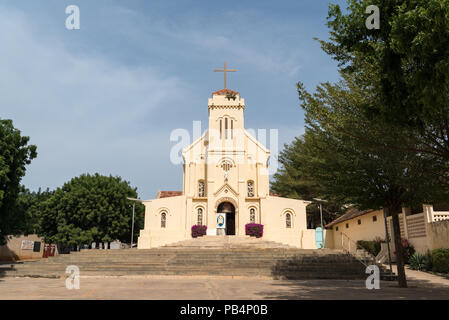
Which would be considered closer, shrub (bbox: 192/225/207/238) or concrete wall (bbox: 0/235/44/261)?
shrub (bbox: 192/225/207/238)

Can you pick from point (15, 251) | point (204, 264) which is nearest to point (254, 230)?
point (204, 264)

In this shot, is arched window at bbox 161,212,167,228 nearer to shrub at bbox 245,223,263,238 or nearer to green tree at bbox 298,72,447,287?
shrub at bbox 245,223,263,238

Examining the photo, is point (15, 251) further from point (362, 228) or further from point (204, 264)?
point (362, 228)

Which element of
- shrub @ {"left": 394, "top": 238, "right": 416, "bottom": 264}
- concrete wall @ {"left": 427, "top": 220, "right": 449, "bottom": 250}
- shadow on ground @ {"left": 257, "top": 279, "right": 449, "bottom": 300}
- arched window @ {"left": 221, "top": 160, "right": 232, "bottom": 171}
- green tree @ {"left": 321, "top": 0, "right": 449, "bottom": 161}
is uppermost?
arched window @ {"left": 221, "top": 160, "right": 232, "bottom": 171}

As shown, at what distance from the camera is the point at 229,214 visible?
3172 centimetres

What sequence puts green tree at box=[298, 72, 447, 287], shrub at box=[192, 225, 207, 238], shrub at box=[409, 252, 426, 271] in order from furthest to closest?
shrub at box=[192, 225, 207, 238]
shrub at box=[409, 252, 426, 271]
green tree at box=[298, 72, 447, 287]

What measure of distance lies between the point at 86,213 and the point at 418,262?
25.5 meters

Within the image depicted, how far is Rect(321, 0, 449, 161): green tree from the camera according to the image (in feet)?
19.1

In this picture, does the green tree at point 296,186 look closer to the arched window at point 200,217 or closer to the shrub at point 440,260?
the arched window at point 200,217

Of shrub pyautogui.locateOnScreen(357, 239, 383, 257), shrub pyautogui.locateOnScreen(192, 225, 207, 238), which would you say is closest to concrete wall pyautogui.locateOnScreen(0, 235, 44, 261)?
shrub pyautogui.locateOnScreen(192, 225, 207, 238)

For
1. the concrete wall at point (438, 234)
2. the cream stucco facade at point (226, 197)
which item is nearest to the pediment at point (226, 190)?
the cream stucco facade at point (226, 197)

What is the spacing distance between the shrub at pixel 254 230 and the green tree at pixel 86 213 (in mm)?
11273

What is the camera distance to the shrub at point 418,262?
59.6 ft

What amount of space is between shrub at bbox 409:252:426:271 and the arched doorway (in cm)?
1584
